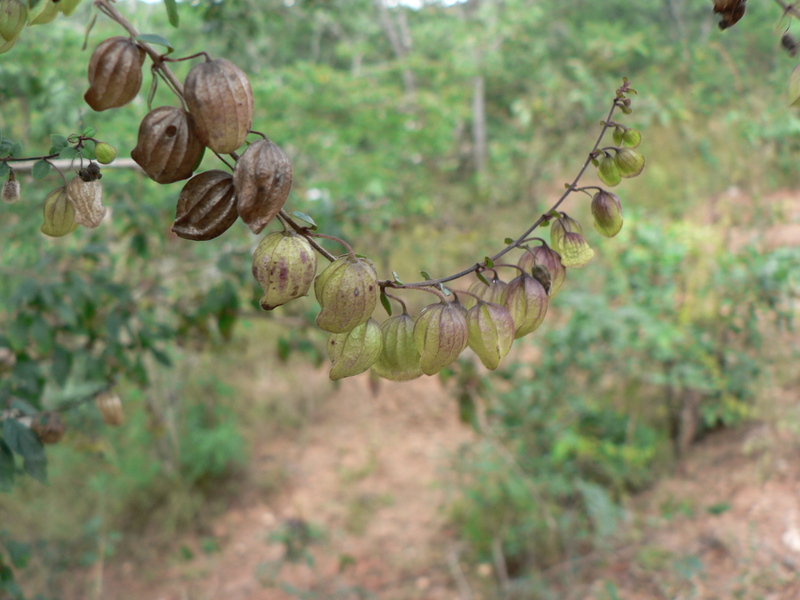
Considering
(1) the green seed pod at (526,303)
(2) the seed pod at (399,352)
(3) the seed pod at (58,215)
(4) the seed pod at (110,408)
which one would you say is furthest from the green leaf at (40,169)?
(4) the seed pod at (110,408)

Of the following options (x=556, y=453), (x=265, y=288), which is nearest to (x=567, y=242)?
(x=265, y=288)

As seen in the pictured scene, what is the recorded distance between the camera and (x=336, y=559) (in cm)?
335

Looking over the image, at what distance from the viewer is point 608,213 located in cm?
70

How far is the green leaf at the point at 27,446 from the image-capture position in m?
1.02

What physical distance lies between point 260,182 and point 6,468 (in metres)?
0.82

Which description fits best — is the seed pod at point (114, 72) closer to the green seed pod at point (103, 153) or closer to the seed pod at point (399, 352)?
the green seed pod at point (103, 153)

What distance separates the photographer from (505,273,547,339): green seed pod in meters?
0.65

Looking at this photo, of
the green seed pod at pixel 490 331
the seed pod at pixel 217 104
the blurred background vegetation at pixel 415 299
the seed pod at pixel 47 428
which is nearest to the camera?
the seed pod at pixel 217 104

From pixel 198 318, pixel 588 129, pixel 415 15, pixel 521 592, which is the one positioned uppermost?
pixel 415 15

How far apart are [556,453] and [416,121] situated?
404 centimetres

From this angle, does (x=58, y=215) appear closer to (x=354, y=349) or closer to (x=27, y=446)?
(x=354, y=349)

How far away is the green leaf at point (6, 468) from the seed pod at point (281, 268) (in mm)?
743

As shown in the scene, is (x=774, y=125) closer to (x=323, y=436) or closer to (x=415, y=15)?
(x=323, y=436)

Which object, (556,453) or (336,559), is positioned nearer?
(556,453)
